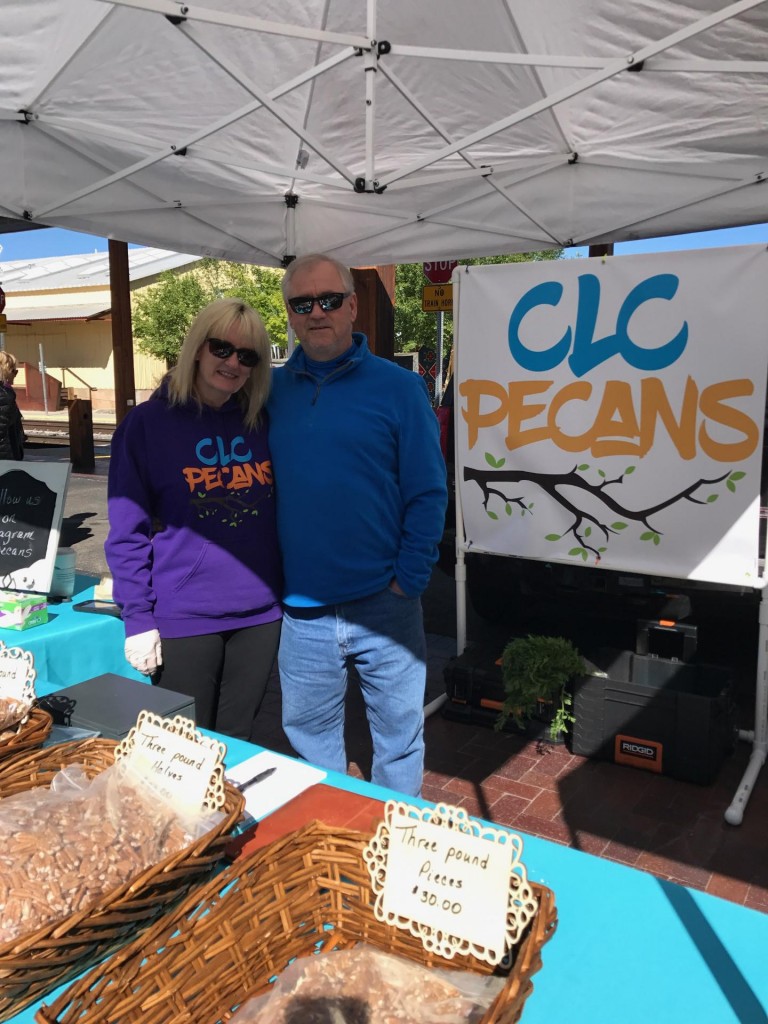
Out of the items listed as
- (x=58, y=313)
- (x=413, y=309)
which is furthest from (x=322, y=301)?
(x=58, y=313)

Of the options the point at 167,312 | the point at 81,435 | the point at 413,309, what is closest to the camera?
the point at 81,435

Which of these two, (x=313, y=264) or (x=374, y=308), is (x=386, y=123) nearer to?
(x=313, y=264)

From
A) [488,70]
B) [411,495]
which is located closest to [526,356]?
[488,70]

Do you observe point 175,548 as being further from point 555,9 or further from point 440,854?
point 555,9

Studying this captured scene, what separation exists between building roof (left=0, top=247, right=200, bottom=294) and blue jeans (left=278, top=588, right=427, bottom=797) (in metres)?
33.4

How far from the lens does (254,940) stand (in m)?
0.94

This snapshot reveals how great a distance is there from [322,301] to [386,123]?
92.5 inches

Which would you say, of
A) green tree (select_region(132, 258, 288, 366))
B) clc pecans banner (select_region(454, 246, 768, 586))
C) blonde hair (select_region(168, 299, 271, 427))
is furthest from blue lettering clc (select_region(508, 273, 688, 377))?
green tree (select_region(132, 258, 288, 366))

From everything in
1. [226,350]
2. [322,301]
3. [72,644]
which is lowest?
[72,644]

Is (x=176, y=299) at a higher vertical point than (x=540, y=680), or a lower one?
higher

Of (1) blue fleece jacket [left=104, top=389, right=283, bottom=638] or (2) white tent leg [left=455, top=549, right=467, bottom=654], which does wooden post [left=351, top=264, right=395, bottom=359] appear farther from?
(1) blue fleece jacket [left=104, top=389, right=283, bottom=638]

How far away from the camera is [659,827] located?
118 inches

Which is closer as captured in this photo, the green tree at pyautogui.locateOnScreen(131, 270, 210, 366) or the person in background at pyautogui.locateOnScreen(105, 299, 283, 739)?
the person in background at pyautogui.locateOnScreen(105, 299, 283, 739)

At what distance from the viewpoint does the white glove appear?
2080mm
